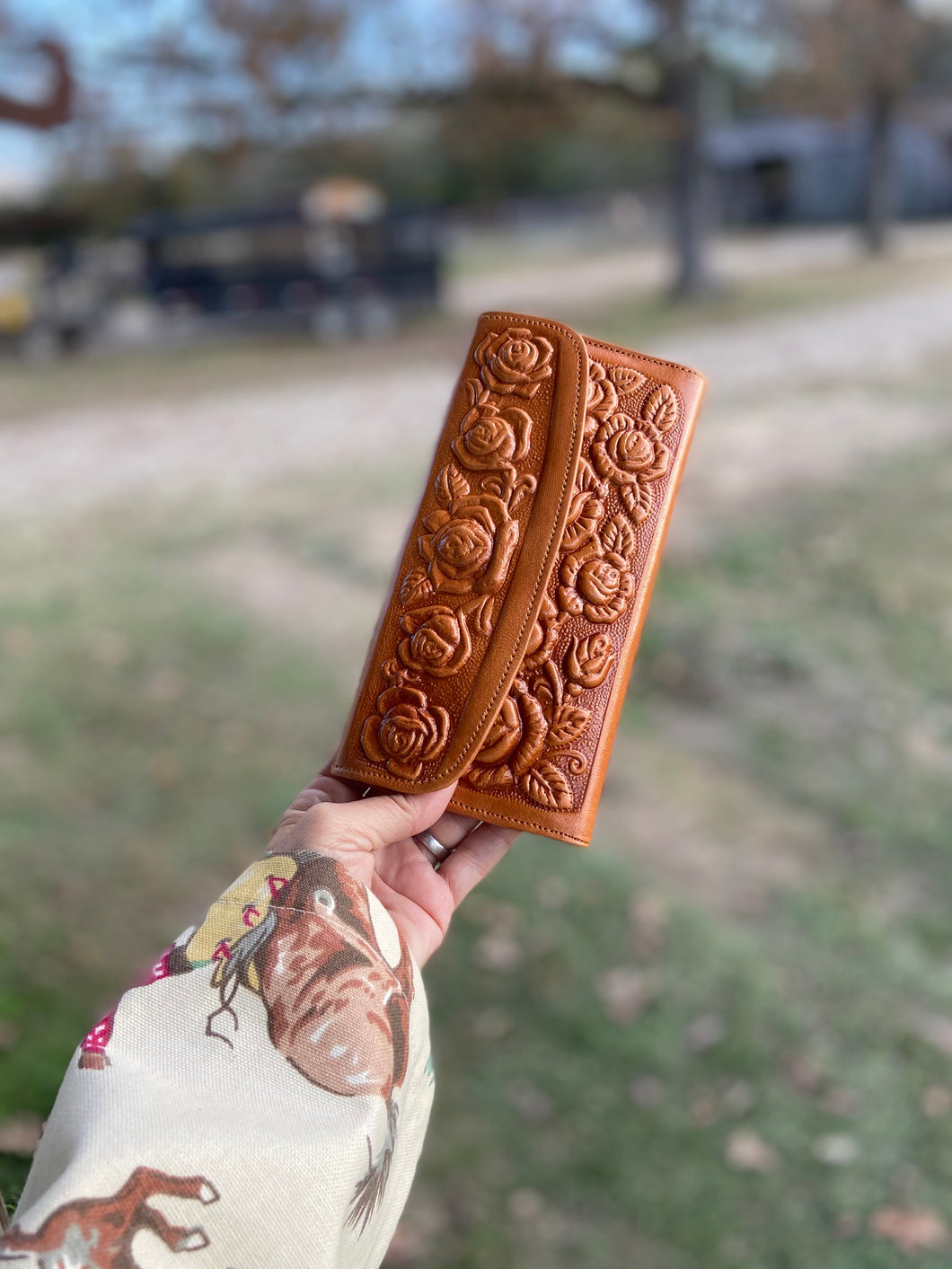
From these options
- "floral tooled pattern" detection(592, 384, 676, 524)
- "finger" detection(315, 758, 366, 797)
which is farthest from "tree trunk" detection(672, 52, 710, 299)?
"finger" detection(315, 758, 366, 797)

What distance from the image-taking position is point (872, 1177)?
2209 millimetres

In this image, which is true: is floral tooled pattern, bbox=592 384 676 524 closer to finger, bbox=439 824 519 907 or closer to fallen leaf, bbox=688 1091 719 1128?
finger, bbox=439 824 519 907

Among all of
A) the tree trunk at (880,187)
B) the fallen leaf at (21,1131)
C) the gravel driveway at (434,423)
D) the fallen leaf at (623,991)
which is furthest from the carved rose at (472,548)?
the tree trunk at (880,187)

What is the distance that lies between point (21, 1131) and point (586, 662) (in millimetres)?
1372

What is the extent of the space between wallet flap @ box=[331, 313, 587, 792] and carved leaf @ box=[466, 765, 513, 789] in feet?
0.28

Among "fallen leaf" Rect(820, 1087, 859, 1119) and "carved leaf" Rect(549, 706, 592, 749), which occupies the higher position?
"carved leaf" Rect(549, 706, 592, 749)

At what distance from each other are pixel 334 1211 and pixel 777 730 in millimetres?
3029

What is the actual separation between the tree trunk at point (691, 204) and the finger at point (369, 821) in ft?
44.7

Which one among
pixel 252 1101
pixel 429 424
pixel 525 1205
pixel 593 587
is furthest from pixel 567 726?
pixel 429 424

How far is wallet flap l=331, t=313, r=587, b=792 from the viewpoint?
1.57m

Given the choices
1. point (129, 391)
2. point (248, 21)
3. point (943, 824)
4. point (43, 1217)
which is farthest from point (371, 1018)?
point (248, 21)

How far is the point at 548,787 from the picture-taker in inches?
63.8

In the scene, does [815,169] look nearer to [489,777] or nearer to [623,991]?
[623,991]

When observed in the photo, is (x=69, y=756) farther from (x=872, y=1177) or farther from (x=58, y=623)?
(x=872, y=1177)
